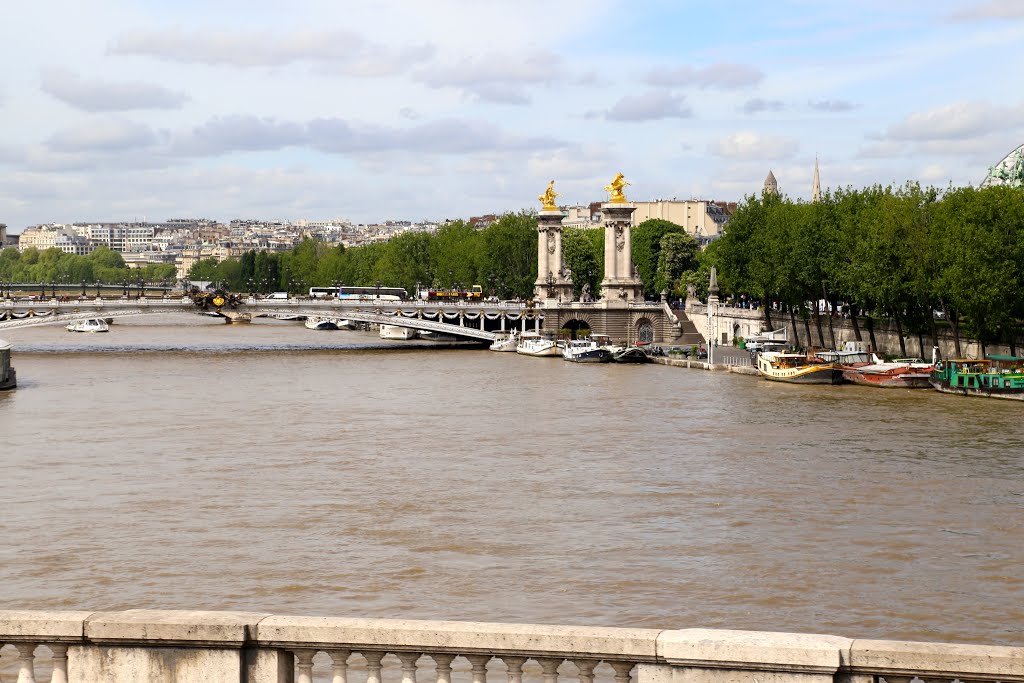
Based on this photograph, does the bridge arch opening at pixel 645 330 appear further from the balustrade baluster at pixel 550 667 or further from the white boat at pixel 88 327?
the balustrade baluster at pixel 550 667

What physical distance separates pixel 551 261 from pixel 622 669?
80.0m

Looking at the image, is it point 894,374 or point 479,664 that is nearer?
point 479,664

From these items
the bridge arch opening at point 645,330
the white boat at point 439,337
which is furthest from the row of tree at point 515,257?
the bridge arch opening at point 645,330

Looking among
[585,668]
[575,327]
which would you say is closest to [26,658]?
[585,668]

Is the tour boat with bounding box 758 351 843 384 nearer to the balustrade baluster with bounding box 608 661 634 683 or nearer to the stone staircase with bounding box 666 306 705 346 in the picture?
the stone staircase with bounding box 666 306 705 346

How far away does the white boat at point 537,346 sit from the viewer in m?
71.0

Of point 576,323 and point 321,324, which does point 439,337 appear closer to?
point 576,323

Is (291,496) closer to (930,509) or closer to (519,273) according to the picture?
(930,509)

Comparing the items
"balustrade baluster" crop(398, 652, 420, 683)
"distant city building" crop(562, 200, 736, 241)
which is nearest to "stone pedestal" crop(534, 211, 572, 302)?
"distant city building" crop(562, 200, 736, 241)

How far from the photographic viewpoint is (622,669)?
23.1 feet

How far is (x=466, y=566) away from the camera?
19.4 m

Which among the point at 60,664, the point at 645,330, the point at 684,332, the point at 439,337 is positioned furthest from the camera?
the point at 439,337

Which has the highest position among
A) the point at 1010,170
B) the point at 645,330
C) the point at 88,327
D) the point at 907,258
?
the point at 1010,170

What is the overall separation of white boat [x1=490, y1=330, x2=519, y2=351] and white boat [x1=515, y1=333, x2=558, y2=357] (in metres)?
0.43
